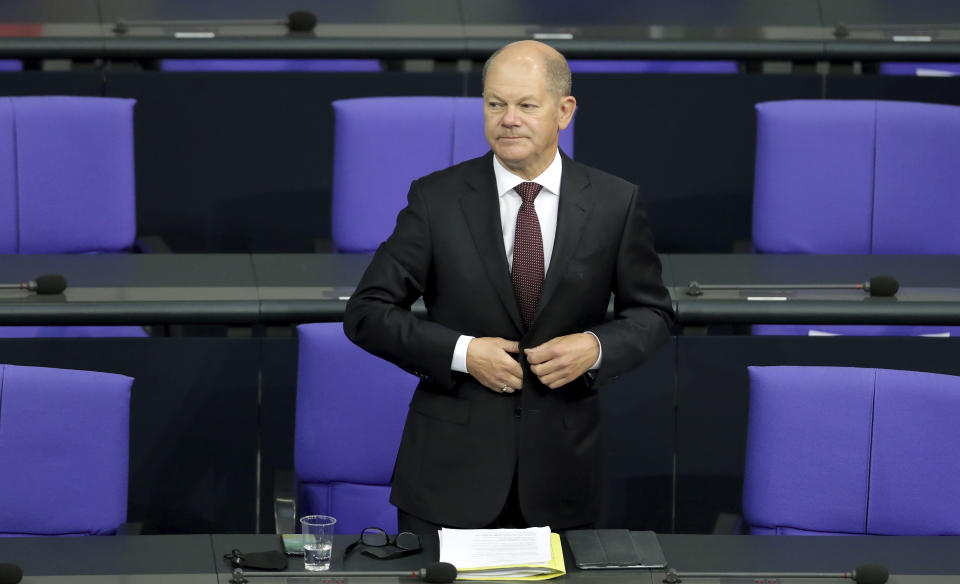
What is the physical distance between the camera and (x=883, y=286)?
268cm

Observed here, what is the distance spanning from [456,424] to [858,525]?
0.69 m

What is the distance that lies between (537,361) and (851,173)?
5.23 ft

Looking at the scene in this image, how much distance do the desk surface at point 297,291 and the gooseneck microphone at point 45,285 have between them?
16mm

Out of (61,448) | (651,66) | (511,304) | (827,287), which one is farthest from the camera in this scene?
(651,66)

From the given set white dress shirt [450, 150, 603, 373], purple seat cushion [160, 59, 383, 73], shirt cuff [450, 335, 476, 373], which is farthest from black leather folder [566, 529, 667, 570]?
purple seat cushion [160, 59, 383, 73]

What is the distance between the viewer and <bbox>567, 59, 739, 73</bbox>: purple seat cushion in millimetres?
3824

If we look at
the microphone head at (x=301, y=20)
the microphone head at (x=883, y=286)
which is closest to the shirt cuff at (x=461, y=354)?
the microphone head at (x=883, y=286)

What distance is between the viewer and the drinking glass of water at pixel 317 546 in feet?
5.60

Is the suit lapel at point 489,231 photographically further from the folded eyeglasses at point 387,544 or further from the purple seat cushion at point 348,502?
the purple seat cushion at point 348,502

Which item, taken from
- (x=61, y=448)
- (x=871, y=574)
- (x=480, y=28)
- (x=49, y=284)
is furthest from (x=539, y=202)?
(x=480, y=28)

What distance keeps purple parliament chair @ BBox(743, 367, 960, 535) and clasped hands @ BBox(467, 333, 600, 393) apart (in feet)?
1.38

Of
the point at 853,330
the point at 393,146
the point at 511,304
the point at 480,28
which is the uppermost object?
the point at 480,28

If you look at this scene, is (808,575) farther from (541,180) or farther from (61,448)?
(61,448)

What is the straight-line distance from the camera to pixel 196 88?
3480 mm
